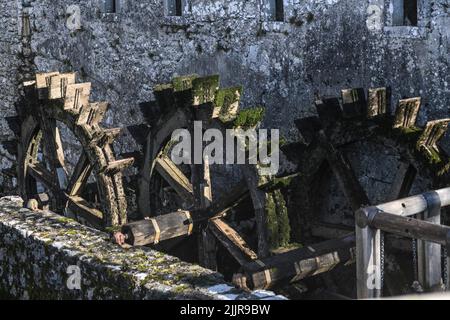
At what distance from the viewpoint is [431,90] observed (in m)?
5.68

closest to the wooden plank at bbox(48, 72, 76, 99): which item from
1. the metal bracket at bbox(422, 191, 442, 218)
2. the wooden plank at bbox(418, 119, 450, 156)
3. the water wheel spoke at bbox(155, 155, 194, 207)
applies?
the water wheel spoke at bbox(155, 155, 194, 207)

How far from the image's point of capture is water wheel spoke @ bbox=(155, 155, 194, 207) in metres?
6.71

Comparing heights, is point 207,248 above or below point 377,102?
below

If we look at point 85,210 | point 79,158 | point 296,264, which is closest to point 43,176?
point 79,158

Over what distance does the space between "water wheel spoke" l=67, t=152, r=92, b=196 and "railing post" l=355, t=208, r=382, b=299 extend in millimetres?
3711

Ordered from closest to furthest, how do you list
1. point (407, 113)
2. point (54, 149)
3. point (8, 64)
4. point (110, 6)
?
point (407, 113)
point (54, 149)
point (110, 6)
point (8, 64)

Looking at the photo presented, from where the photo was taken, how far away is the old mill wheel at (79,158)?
6.60 metres

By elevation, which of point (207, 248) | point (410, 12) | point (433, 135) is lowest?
point (207, 248)

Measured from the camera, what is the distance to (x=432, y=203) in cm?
Answer: 387

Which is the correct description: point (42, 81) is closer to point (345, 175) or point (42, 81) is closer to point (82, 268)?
point (345, 175)

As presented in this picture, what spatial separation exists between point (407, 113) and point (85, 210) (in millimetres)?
2899

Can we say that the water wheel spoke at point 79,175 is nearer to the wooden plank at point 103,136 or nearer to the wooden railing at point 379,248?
the wooden plank at point 103,136

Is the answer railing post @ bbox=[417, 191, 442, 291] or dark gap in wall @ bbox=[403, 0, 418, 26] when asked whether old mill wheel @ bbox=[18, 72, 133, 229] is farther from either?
railing post @ bbox=[417, 191, 442, 291]

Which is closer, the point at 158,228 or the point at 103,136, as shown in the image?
the point at 158,228
